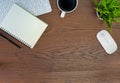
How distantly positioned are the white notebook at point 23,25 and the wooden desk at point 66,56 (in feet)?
0.08

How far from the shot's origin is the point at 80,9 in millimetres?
871

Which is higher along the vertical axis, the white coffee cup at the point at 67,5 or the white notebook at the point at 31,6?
the white notebook at the point at 31,6

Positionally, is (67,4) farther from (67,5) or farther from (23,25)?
(23,25)

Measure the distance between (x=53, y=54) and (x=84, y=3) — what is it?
0.21m

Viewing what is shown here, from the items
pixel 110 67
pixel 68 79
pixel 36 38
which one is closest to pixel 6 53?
pixel 36 38

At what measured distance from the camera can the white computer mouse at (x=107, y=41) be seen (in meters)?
0.87

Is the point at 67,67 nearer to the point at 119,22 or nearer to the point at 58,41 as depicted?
the point at 58,41

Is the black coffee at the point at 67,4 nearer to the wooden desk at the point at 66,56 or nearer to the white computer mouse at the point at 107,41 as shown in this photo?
the wooden desk at the point at 66,56

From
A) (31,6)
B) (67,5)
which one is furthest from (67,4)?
(31,6)

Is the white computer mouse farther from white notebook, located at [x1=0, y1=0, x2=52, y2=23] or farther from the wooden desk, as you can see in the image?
white notebook, located at [x1=0, y1=0, x2=52, y2=23]

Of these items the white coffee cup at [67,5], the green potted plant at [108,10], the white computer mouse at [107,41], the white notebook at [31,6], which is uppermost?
Result: the white notebook at [31,6]

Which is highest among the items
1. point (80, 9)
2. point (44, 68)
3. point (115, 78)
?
point (80, 9)

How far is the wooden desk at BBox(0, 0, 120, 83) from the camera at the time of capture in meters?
0.85

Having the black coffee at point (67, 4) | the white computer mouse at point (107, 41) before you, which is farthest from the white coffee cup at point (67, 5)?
the white computer mouse at point (107, 41)
